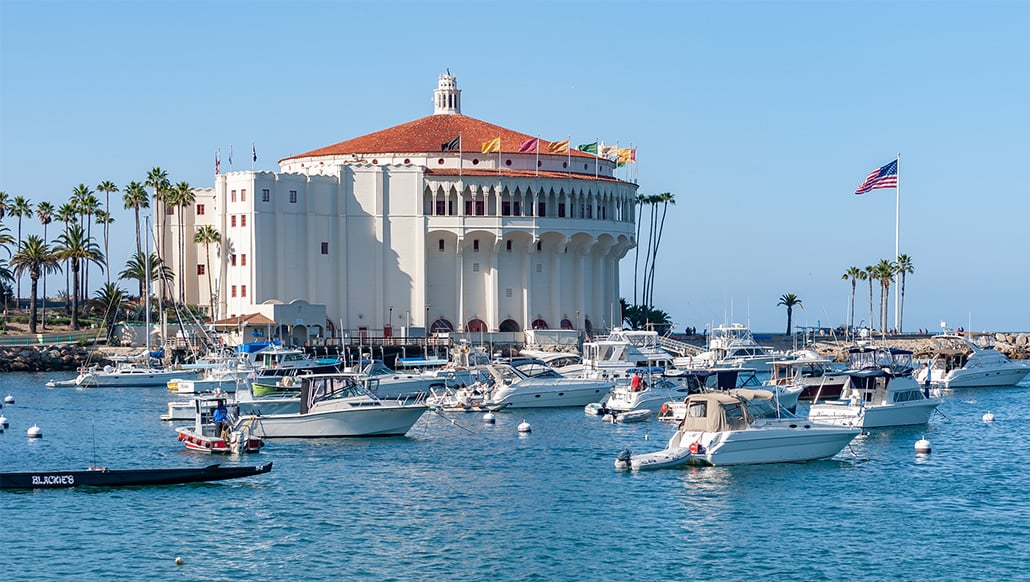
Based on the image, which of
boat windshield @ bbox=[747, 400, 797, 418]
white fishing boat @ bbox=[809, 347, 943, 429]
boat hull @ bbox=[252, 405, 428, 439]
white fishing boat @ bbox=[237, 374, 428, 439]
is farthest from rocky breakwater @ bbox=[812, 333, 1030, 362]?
boat windshield @ bbox=[747, 400, 797, 418]

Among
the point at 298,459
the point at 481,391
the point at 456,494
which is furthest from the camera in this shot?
the point at 481,391

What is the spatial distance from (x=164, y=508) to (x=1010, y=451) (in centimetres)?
3301

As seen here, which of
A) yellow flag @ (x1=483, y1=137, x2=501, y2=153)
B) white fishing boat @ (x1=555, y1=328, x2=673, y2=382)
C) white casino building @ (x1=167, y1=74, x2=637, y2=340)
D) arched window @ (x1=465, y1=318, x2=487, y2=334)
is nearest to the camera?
white fishing boat @ (x1=555, y1=328, x2=673, y2=382)

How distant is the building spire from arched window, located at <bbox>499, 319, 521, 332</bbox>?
26.0 m

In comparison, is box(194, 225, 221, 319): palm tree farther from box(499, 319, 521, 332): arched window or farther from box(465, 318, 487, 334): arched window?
box(499, 319, 521, 332): arched window

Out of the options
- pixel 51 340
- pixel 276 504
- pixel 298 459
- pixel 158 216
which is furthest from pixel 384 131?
pixel 276 504

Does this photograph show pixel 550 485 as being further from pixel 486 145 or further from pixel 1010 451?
pixel 486 145

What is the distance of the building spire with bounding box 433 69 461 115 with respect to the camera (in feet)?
455

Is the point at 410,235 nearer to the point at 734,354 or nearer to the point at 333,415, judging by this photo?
the point at 734,354

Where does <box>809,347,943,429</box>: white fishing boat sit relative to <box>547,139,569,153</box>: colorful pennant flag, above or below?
below

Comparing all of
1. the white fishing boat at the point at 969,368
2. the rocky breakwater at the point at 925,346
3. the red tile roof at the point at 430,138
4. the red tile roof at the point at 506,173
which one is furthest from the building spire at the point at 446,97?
the white fishing boat at the point at 969,368

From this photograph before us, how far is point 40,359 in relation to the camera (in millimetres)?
111750

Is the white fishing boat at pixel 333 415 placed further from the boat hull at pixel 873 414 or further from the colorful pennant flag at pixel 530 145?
the colorful pennant flag at pixel 530 145

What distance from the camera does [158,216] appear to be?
416 feet
